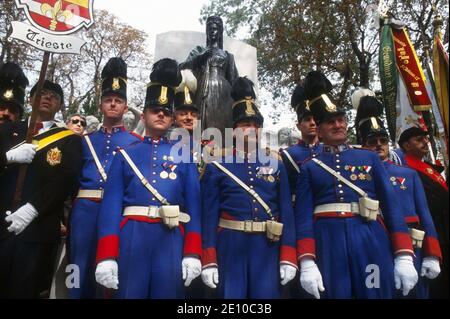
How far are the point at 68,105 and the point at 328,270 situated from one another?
2216 cm

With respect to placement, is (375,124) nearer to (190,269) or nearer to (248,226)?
(248,226)

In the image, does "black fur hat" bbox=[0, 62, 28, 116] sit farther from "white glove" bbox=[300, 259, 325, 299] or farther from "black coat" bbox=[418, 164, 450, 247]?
"black coat" bbox=[418, 164, 450, 247]

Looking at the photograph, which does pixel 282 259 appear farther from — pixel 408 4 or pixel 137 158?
pixel 408 4

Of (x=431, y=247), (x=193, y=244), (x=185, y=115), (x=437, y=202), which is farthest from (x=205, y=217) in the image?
(x=437, y=202)

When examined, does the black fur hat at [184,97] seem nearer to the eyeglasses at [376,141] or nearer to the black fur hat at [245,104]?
the black fur hat at [245,104]

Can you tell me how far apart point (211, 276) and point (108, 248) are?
83 cm

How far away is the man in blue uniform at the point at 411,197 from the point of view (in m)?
4.22

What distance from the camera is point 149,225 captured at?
3537 millimetres

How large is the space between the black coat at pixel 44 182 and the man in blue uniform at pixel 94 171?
130mm

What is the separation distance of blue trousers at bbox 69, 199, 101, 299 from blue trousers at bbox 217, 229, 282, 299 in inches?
46.5

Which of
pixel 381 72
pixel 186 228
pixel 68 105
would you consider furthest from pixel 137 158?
pixel 68 105

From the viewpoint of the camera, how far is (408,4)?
16.7 m

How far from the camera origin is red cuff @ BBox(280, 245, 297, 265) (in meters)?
3.65

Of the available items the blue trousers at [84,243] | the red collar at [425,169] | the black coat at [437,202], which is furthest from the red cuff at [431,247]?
the blue trousers at [84,243]
